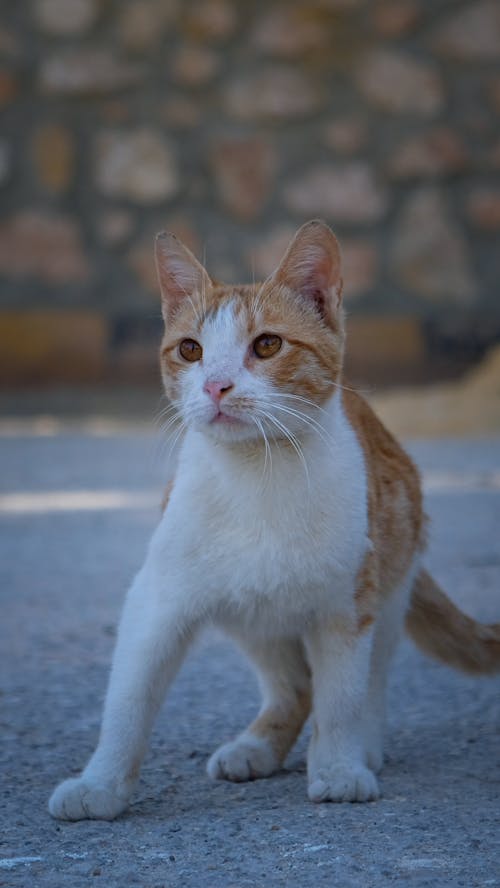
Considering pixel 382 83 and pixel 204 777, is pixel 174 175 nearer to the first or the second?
pixel 382 83

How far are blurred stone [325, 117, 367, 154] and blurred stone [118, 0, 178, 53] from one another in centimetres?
104

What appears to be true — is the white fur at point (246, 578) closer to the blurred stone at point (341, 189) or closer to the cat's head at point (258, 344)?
the cat's head at point (258, 344)

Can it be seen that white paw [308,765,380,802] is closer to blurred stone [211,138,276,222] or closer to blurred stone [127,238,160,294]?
blurred stone [127,238,160,294]

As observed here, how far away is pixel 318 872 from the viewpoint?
172 centimetres

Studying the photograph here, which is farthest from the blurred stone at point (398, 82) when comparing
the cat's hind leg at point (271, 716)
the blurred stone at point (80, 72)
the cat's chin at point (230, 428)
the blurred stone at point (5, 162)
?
the cat's chin at point (230, 428)

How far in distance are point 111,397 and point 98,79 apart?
169 centimetres

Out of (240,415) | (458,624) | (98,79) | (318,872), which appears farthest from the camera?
(98,79)

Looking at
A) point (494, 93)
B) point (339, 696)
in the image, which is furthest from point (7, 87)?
point (339, 696)

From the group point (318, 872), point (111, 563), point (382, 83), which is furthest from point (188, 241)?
point (318, 872)

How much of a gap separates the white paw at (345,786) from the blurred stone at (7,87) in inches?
230

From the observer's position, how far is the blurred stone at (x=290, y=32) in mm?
7363

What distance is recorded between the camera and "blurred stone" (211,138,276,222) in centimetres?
743

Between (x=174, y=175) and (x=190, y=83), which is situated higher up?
(x=190, y=83)

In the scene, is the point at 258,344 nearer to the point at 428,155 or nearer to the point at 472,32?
the point at 428,155
